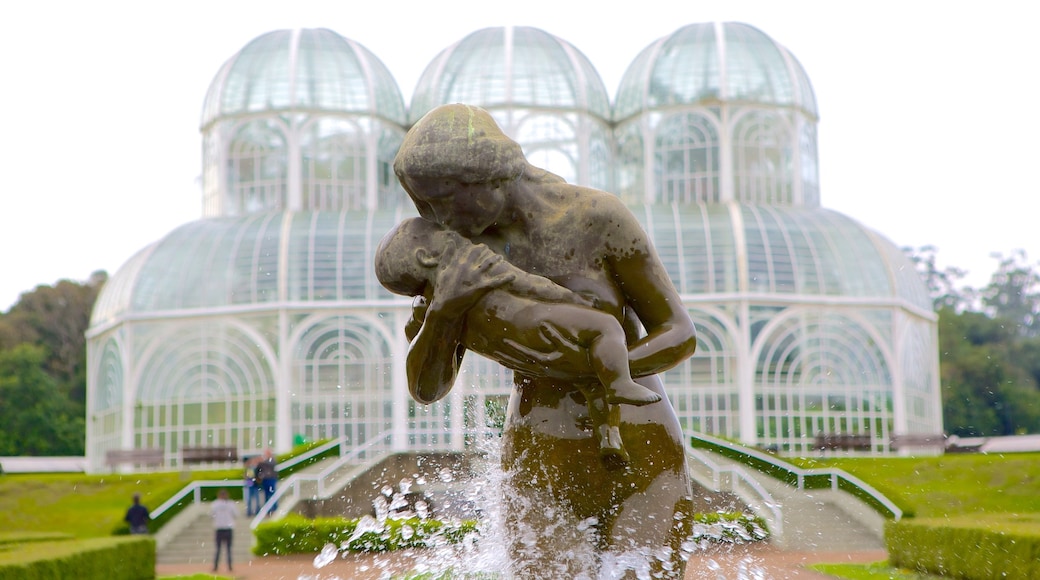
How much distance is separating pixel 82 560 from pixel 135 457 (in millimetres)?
12535

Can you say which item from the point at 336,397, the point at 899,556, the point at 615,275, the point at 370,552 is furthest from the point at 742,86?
the point at 615,275

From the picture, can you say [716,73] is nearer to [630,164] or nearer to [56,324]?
[630,164]

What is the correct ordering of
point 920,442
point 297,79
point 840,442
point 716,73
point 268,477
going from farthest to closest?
point 297,79 → point 716,73 → point 920,442 → point 840,442 → point 268,477

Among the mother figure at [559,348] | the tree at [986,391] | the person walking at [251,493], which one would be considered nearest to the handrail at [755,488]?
the person walking at [251,493]

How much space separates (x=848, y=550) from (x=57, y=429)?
26861 millimetres

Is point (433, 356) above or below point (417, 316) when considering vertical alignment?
below

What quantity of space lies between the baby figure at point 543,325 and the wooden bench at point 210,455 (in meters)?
20.7

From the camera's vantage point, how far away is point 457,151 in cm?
290

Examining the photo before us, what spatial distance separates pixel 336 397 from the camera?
2433 cm

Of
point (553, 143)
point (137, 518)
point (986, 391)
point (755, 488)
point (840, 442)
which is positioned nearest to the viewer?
point (755, 488)

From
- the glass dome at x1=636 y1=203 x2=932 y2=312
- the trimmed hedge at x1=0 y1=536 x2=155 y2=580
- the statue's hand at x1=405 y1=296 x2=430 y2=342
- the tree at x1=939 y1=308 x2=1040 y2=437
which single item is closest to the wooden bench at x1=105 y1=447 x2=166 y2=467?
the trimmed hedge at x1=0 y1=536 x2=155 y2=580

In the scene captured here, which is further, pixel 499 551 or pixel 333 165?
pixel 333 165

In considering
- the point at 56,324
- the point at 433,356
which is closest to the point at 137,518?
the point at 433,356

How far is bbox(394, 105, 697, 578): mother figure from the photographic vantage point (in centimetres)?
295
